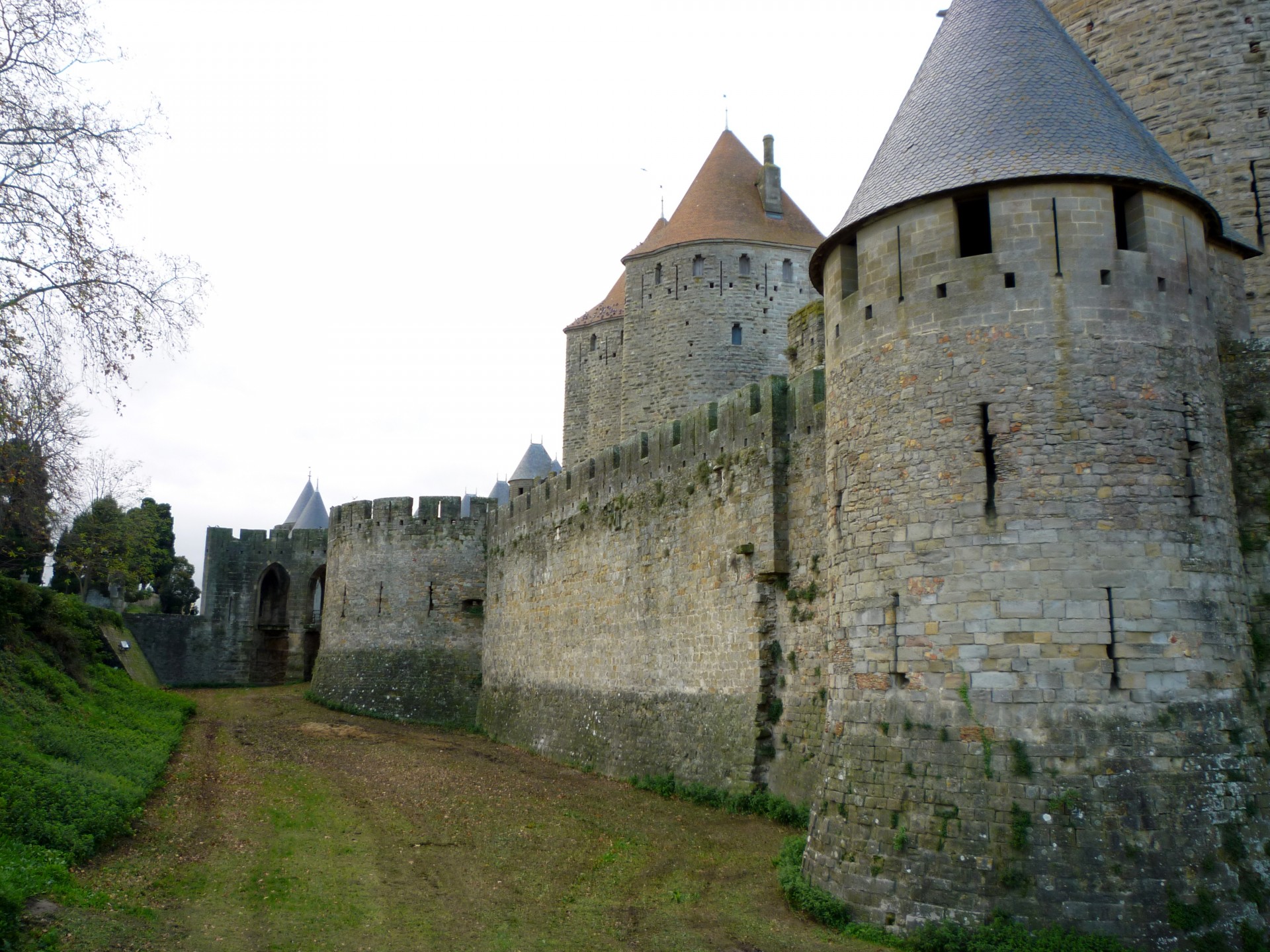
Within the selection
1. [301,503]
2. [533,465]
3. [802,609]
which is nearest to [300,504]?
[301,503]

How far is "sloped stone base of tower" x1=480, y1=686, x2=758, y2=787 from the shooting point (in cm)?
1488

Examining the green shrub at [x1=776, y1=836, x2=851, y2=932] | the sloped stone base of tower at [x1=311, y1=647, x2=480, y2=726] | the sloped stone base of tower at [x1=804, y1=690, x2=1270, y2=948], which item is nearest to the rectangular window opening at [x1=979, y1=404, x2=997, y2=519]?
the sloped stone base of tower at [x1=804, y1=690, x2=1270, y2=948]

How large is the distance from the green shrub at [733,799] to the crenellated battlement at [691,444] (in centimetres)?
456

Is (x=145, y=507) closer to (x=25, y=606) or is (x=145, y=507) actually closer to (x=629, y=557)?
(x=25, y=606)

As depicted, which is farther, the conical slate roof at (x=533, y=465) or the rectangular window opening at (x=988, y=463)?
the conical slate roof at (x=533, y=465)

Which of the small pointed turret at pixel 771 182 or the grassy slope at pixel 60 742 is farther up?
the small pointed turret at pixel 771 182

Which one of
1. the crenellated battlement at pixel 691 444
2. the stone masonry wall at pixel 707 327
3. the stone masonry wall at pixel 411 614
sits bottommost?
the stone masonry wall at pixel 411 614

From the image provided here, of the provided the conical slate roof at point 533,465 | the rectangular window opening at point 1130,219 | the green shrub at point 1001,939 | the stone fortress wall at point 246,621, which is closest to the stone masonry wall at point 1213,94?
the rectangular window opening at point 1130,219

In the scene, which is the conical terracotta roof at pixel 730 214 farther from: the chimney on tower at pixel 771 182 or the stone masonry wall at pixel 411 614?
the stone masonry wall at pixel 411 614

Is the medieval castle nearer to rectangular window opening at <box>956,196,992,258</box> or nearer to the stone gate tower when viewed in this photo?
rectangular window opening at <box>956,196,992,258</box>

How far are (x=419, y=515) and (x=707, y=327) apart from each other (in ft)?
31.9

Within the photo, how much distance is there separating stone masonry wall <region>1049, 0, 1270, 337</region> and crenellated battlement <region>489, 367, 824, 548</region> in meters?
5.34

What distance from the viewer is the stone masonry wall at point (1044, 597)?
27.9 ft

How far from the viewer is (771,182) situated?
106ft
